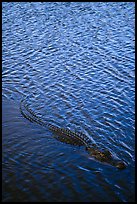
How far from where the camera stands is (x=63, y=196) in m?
13.8

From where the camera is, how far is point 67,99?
2195 centimetres

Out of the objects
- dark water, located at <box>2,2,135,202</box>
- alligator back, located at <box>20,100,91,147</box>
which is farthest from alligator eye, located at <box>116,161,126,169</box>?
alligator back, located at <box>20,100,91,147</box>

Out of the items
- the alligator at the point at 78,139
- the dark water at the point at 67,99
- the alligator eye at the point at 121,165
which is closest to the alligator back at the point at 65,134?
the alligator at the point at 78,139

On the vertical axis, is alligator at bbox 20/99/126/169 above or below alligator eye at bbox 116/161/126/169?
above

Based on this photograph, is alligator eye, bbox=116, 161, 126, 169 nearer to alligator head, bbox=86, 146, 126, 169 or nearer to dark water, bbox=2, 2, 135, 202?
alligator head, bbox=86, 146, 126, 169

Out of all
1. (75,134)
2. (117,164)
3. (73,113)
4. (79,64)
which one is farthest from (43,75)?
(117,164)

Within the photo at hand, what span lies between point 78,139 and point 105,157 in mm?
2170

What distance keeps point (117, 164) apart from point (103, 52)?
15727mm

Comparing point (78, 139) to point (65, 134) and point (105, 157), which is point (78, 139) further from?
point (105, 157)

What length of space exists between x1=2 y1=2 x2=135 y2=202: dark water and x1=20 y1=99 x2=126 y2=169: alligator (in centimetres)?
Answer: 35

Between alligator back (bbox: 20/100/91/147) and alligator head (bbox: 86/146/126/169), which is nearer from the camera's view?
alligator head (bbox: 86/146/126/169)

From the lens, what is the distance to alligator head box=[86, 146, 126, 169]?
613 inches

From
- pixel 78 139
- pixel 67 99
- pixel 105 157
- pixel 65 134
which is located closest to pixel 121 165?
pixel 105 157

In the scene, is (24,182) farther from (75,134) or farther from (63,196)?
(75,134)
